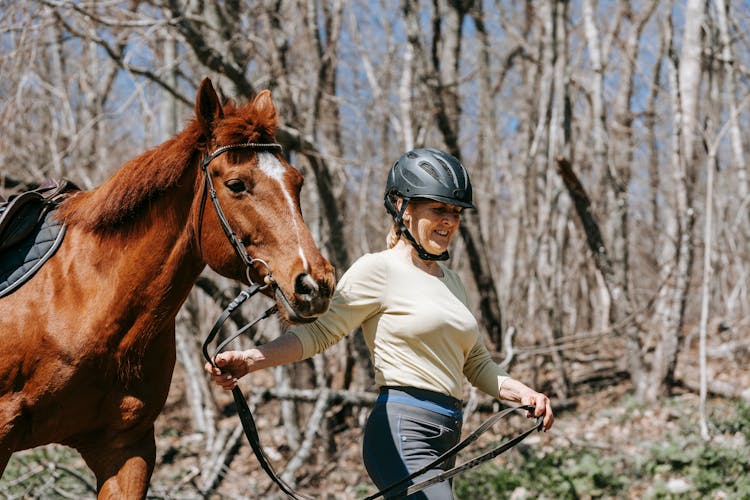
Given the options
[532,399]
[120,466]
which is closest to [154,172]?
[120,466]

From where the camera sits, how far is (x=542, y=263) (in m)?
9.20

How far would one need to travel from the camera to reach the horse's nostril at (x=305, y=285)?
8.53 feet

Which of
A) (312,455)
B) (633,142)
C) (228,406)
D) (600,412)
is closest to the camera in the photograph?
(312,455)

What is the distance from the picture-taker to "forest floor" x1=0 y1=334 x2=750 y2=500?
19.4 feet

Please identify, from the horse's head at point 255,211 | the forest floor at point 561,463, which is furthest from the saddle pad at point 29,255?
the forest floor at point 561,463

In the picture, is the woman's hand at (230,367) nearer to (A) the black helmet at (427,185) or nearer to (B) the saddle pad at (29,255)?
(A) the black helmet at (427,185)

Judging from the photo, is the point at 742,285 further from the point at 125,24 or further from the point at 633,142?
the point at 125,24

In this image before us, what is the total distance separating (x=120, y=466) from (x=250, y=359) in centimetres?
90

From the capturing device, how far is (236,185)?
2896mm

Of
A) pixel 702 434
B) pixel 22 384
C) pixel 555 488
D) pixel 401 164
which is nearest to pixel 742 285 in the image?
pixel 702 434

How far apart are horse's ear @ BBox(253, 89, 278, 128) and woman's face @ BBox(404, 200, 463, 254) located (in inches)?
24.7

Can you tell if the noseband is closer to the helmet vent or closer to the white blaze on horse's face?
the white blaze on horse's face

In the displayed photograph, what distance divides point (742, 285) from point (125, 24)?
A: 28.5ft

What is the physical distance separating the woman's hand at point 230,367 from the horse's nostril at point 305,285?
27 cm
